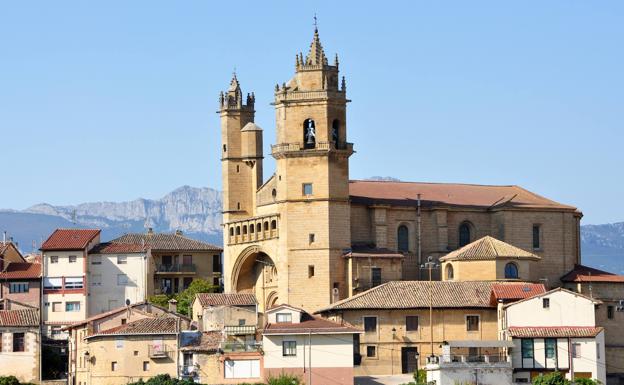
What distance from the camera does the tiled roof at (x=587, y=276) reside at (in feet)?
298

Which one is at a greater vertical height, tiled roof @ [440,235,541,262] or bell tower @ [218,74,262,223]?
bell tower @ [218,74,262,223]

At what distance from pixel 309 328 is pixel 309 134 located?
58.0ft

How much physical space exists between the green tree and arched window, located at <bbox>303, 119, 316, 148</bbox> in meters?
20.4

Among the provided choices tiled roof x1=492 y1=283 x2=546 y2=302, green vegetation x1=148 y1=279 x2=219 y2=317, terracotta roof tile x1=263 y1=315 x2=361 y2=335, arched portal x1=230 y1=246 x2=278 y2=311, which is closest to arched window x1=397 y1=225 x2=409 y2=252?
arched portal x1=230 y1=246 x2=278 y2=311

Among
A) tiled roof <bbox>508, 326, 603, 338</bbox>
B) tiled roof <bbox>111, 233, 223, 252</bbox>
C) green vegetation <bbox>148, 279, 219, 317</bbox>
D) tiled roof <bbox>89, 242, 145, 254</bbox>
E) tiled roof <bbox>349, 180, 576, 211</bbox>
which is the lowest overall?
tiled roof <bbox>508, 326, 603, 338</bbox>

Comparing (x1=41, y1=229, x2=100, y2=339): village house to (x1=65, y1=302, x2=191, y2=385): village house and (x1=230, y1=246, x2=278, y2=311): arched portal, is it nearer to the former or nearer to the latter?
(x1=230, y1=246, x2=278, y2=311): arched portal

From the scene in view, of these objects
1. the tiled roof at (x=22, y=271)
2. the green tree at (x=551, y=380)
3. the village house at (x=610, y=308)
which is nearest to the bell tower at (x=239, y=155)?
the tiled roof at (x=22, y=271)

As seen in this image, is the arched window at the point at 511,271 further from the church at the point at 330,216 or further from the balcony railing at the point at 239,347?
the balcony railing at the point at 239,347

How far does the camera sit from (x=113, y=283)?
96375 millimetres

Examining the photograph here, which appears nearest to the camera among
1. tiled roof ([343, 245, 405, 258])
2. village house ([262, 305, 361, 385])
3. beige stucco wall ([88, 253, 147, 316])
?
village house ([262, 305, 361, 385])

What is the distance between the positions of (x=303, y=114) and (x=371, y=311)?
12829 millimetres

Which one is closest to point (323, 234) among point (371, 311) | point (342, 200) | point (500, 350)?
point (342, 200)

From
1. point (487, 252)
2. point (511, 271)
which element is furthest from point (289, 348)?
point (511, 271)

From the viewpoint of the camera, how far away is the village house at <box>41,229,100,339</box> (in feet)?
306
